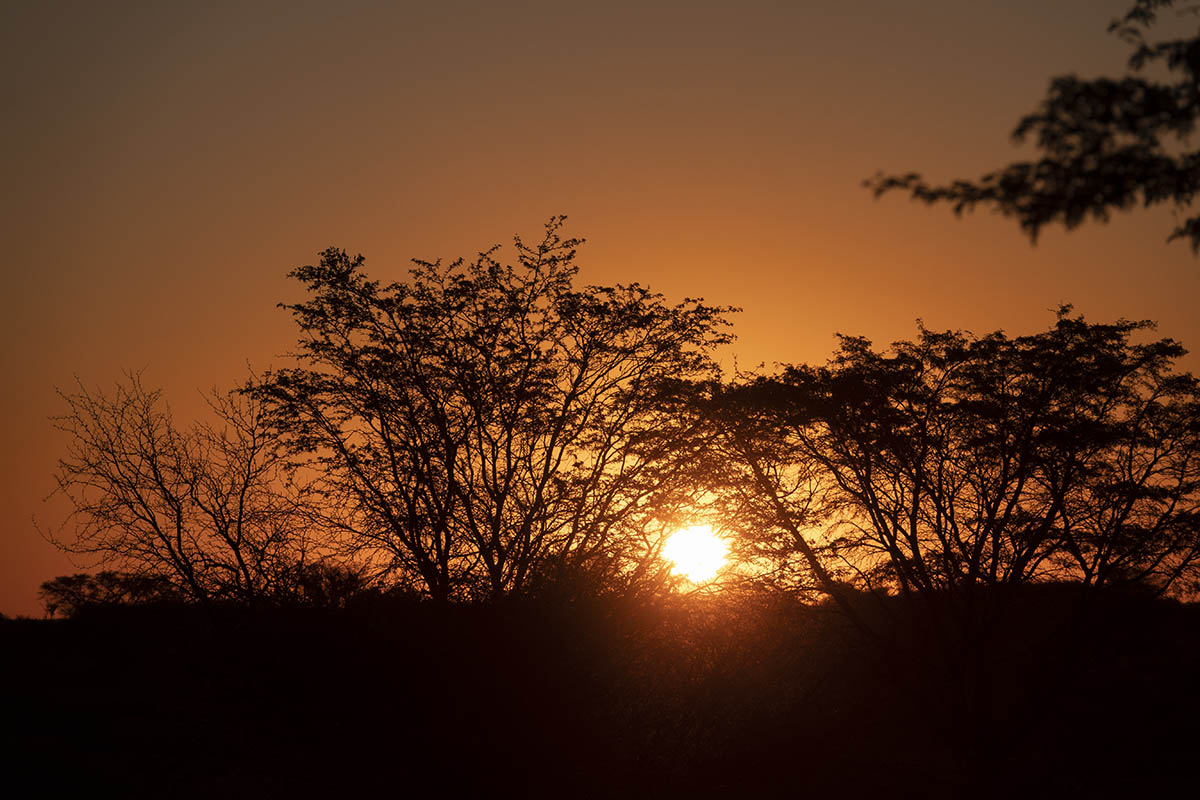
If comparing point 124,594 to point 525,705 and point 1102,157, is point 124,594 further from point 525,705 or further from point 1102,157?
point 1102,157

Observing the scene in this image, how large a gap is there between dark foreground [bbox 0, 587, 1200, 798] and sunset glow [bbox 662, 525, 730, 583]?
0.88m

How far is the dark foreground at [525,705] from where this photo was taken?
1598cm

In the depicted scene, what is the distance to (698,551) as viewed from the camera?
1038 inches

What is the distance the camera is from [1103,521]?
86.7 feet

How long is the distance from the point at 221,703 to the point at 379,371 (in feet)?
36.0

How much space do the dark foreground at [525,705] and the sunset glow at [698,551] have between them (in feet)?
2.90

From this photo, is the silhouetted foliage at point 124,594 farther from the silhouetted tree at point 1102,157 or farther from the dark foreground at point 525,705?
the silhouetted tree at point 1102,157

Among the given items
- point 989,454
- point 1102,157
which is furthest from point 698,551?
point 1102,157

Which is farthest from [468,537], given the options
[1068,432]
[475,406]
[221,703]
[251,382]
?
[1068,432]

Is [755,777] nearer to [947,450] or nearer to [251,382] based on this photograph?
[947,450]

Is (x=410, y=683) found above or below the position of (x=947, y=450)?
below

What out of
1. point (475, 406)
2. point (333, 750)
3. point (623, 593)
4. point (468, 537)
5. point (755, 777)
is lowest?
point (755, 777)

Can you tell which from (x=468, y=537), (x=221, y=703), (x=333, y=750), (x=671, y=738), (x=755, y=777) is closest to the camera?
(x=333, y=750)

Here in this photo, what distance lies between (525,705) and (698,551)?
10.9m
